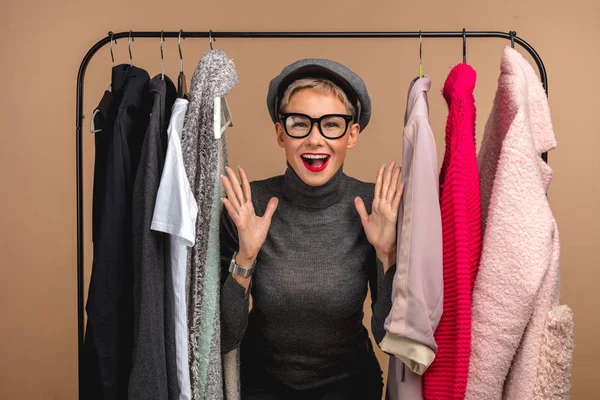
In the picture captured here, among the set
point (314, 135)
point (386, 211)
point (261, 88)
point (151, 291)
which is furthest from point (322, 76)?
point (261, 88)

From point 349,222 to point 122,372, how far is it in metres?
0.71

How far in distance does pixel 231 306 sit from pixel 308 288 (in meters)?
0.21

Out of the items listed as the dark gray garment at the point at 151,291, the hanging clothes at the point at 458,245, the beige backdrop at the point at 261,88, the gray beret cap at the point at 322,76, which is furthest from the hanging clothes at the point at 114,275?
the beige backdrop at the point at 261,88

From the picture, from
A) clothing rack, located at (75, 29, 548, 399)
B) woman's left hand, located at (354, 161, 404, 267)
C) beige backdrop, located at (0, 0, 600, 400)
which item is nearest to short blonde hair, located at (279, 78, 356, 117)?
clothing rack, located at (75, 29, 548, 399)

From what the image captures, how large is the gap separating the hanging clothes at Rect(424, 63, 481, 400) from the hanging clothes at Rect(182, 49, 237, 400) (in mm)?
518

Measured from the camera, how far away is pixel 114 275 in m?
1.38

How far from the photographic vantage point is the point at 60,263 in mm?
2711

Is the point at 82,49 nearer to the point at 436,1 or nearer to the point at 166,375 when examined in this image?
the point at 436,1

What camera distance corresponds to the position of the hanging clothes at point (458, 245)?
50.0 inches

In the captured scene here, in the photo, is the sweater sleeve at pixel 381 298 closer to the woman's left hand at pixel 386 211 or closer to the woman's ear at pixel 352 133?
the woman's left hand at pixel 386 211

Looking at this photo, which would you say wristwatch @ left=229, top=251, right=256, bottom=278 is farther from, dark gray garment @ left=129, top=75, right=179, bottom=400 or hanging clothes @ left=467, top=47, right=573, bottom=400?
hanging clothes @ left=467, top=47, right=573, bottom=400

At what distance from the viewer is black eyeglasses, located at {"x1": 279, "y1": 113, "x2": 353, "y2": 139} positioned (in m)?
1.58

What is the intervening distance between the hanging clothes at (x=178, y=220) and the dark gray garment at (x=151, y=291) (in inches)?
0.7

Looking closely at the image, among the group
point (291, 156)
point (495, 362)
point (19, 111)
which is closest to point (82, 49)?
point (19, 111)
